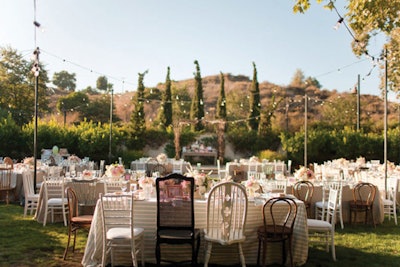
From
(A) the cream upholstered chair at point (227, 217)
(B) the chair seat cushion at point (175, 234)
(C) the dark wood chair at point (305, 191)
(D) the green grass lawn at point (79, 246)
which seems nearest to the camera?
(B) the chair seat cushion at point (175, 234)

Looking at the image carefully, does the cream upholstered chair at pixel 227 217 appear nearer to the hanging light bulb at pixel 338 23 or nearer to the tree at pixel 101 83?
the hanging light bulb at pixel 338 23

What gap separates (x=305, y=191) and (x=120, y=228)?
4.37 meters

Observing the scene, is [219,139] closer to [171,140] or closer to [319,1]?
[171,140]

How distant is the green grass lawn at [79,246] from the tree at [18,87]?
62.7 ft

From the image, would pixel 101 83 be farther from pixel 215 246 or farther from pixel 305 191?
pixel 215 246

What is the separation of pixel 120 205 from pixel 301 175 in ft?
13.5

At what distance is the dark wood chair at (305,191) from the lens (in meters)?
7.98

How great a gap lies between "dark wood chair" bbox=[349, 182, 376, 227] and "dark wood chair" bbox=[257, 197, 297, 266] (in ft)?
10.2

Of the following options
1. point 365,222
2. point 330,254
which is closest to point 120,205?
point 330,254

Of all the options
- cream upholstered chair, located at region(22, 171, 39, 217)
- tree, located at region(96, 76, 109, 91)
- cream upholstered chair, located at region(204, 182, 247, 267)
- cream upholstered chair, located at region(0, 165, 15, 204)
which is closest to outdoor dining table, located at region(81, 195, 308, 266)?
cream upholstered chair, located at region(204, 182, 247, 267)

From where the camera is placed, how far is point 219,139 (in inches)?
904

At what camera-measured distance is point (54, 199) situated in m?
7.90

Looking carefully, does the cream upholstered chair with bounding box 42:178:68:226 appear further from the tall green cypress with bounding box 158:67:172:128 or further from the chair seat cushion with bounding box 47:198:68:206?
the tall green cypress with bounding box 158:67:172:128

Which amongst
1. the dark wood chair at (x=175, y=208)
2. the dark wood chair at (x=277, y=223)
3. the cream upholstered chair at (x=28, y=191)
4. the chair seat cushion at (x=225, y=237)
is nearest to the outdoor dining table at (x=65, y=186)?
the cream upholstered chair at (x=28, y=191)
